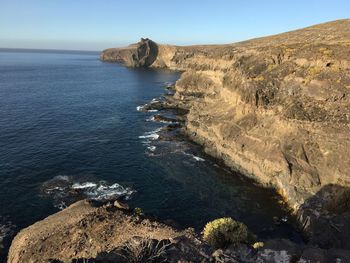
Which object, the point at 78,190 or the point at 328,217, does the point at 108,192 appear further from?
the point at 328,217

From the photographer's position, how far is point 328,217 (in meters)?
42.6

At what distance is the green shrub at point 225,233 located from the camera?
31.7m

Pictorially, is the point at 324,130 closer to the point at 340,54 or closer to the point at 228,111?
the point at 340,54

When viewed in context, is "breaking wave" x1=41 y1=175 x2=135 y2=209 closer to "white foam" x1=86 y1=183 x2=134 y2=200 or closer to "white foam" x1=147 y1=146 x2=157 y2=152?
"white foam" x1=86 y1=183 x2=134 y2=200

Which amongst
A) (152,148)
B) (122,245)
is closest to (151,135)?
(152,148)

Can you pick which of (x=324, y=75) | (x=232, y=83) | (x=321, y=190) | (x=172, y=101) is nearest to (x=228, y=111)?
(x=232, y=83)

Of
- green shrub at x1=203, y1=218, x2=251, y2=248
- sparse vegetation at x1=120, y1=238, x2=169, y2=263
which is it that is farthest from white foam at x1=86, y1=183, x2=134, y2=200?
sparse vegetation at x1=120, y1=238, x2=169, y2=263

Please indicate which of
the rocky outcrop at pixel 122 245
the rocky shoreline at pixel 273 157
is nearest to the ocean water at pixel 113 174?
the rocky shoreline at pixel 273 157

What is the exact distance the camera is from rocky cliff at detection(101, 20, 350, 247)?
155 feet

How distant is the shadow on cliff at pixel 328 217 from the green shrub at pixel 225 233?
1196 cm

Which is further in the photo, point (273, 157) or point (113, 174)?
point (113, 174)

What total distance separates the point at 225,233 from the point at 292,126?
3003 centimetres

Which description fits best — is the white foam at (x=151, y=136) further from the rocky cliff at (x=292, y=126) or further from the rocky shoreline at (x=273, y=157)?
the rocky shoreline at (x=273, y=157)

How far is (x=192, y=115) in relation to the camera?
80.7 metres
